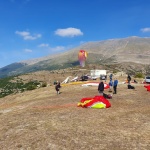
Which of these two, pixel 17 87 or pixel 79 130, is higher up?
pixel 79 130

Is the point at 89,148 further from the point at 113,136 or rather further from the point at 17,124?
the point at 17,124

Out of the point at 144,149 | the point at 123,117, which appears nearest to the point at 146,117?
the point at 123,117

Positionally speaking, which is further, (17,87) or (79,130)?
(17,87)

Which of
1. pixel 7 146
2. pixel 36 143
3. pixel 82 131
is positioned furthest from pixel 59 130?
pixel 7 146

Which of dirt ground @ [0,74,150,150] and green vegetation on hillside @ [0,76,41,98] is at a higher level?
dirt ground @ [0,74,150,150]

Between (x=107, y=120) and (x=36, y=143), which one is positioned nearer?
(x=36, y=143)

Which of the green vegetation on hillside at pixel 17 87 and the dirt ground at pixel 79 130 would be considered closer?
the dirt ground at pixel 79 130

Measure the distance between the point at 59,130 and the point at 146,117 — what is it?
10.4 m

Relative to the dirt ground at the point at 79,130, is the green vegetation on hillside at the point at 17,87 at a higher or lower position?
lower

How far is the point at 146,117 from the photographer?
27828mm

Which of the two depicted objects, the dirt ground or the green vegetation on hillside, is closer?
the dirt ground

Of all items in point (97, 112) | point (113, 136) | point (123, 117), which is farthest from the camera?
point (97, 112)

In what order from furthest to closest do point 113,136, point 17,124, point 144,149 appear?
point 17,124 → point 113,136 → point 144,149

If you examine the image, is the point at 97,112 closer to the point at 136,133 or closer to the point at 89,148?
the point at 136,133
